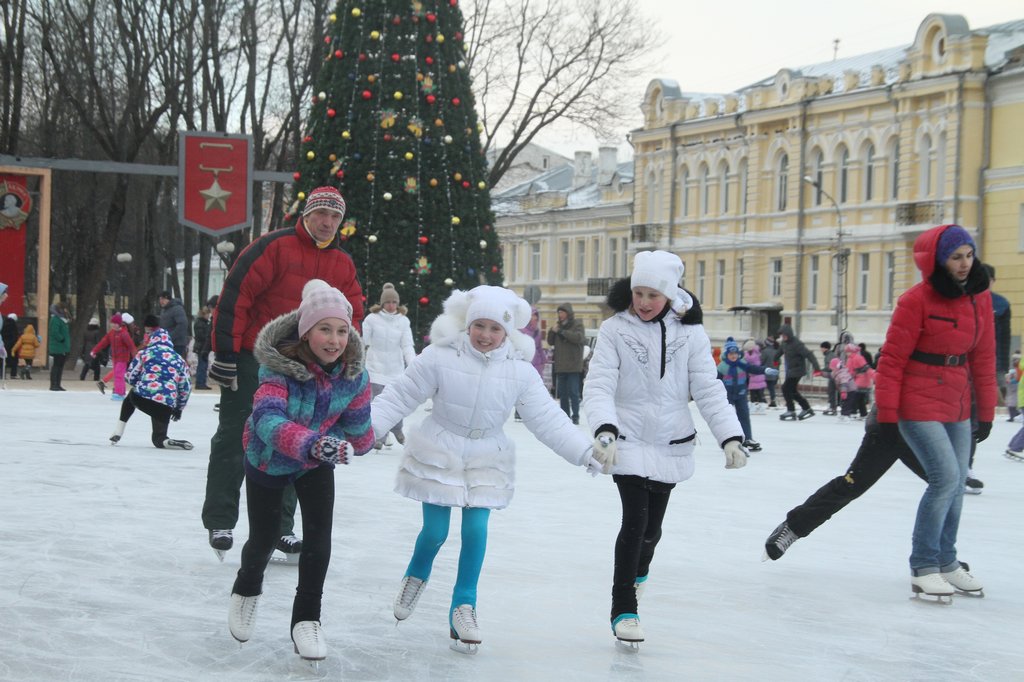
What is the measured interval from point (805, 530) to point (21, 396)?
16.5 metres

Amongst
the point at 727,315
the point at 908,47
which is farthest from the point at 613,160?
the point at 908,47

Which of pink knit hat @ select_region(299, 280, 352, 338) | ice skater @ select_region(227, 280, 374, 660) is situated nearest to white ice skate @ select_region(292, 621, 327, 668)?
ice skater @ select_region(227, 280, 374, 660)

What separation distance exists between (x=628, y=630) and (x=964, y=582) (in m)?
2.11

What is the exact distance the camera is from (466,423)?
5.26 m

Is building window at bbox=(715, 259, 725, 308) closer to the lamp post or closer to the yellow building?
the yellow building

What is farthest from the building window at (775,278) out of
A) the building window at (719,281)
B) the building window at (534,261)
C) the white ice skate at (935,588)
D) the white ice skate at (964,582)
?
the white ice skate at (935,588)

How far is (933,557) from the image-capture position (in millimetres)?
6477

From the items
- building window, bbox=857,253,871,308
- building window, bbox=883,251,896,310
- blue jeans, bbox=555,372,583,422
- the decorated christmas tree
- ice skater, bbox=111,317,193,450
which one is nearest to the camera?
ice skater, bbox=111,317,193,450

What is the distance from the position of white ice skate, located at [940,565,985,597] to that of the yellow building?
33792 millimetres

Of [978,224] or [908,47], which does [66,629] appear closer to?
[978,224]

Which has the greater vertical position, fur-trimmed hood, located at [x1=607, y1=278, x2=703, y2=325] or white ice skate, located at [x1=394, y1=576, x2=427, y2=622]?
fur-trimmed hood, located at [x1=607, y1=278, x2=703, y2=325]

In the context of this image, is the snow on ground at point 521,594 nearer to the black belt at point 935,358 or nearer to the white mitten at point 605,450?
the white mitten at point 605,450

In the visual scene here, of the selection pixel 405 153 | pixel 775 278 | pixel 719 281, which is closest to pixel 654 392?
pixel 405 153

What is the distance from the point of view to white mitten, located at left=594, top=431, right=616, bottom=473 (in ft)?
16.7
